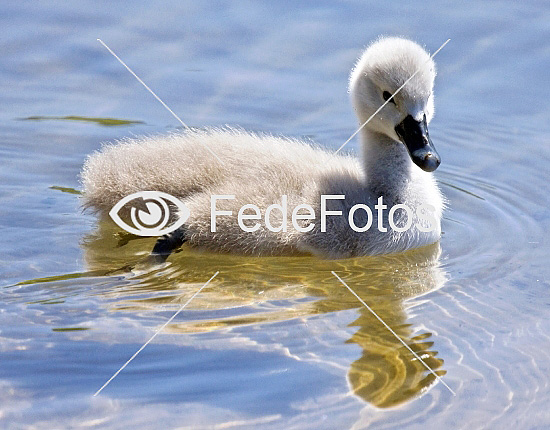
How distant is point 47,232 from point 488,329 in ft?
7.00

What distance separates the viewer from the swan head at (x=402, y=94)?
14.2 feet

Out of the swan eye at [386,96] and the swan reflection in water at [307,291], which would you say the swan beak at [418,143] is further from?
the swan reflection in water at [307,291]

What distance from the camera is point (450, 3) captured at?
685 centimetres

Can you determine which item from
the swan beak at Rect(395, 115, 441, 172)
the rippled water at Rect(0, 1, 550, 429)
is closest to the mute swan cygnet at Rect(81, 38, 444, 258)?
the swan beak at Rect(395, 115, 441, 172)

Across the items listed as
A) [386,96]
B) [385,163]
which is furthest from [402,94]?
Answer: [385,163]

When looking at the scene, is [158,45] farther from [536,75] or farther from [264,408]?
[264,408]

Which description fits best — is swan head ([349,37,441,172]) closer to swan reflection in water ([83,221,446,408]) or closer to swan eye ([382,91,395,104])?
swan eye ([382,91,395,104])

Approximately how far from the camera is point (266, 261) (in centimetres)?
438

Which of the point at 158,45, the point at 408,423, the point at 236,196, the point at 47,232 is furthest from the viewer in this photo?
the point at 158,45

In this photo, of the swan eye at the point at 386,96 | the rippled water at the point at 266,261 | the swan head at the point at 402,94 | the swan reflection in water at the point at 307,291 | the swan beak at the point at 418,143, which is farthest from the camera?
the swan eye at the point at 386,96

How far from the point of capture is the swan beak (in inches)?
165

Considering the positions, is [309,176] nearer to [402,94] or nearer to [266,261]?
[266,261]

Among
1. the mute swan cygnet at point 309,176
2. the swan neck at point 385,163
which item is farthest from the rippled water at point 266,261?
the swan neck at point 385,163

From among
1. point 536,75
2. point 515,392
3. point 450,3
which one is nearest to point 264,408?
point 515,392
